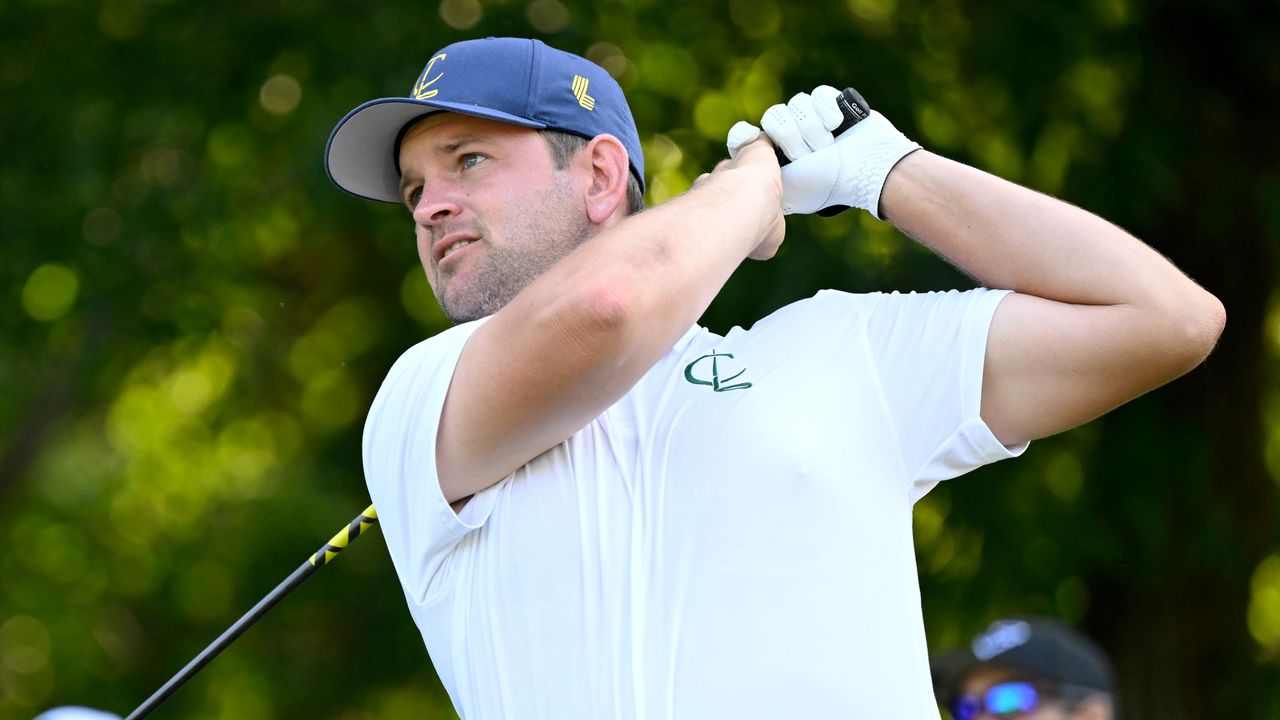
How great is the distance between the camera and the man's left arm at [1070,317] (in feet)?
8.07


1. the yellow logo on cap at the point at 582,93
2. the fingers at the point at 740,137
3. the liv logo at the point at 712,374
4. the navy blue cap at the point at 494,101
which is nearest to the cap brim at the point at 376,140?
the navy blue cap at the point at 494,101

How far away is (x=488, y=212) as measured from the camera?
2.78 m

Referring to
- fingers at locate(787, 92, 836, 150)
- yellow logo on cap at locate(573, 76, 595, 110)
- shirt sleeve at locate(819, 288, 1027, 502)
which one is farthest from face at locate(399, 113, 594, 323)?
shirt sleeve at locate(819, 288, 1027, 502)

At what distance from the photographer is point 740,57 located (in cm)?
709

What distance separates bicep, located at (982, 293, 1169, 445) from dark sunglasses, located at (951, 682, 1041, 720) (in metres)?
2.15

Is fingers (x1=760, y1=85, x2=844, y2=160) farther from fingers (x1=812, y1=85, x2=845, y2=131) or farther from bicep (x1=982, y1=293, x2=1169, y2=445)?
bicep (x1=982, y1=293, x2=1169, y2=445)

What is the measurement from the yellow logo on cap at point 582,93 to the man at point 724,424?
260 mm

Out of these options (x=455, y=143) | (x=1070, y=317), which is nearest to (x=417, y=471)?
(x=455, y=143)

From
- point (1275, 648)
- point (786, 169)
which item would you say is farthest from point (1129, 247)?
point (1275, 648)

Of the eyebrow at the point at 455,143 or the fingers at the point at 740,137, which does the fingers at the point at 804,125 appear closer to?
the fingers at the point at 740,137

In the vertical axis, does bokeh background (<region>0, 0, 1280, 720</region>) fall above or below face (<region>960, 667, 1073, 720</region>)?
above

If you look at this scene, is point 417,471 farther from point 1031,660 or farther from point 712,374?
point 1031,660

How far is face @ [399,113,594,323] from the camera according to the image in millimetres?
2764

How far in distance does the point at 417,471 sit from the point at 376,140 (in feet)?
2.64
